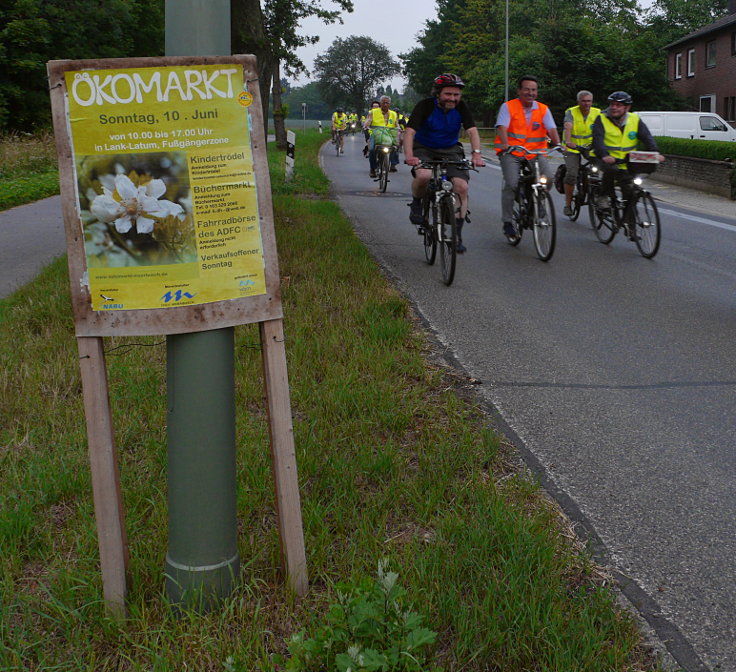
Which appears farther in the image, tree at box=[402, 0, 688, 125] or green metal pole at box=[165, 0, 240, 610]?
tree at box=[402, 0, 688, 125]

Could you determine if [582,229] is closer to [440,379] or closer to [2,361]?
[440,379]

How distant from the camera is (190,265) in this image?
8.87 ft

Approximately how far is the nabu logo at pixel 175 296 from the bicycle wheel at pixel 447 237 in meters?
6.27

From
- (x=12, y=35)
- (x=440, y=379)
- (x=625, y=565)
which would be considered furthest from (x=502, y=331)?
(x=12, y=35)

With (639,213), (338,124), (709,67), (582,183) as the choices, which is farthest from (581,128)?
(709,67)

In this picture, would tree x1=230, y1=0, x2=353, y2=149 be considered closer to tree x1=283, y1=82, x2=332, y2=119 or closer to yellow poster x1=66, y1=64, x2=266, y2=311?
yellow poster x1=66, y1=64, x2=266, y2=311

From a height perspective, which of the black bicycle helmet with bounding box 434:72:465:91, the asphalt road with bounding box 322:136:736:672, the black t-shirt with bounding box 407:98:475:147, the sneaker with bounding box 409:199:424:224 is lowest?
the asphalt road with bounding box 322:136:736:672

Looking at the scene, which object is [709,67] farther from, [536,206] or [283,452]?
[283,452]

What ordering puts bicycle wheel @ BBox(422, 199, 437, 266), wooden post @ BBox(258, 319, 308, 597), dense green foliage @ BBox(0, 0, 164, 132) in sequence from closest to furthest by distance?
1. wooden post @ BBox(258, 319, 308, 597)
2. bicycle wheel @ BBox(422, 199, 437, 266)
3. dense green foliage @ BBox(0, 0, 164, 132)

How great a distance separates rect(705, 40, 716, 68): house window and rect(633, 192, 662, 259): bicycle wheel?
1653 inches

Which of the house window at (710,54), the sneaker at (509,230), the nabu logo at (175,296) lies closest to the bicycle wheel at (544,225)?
the sneaker at (509,230)

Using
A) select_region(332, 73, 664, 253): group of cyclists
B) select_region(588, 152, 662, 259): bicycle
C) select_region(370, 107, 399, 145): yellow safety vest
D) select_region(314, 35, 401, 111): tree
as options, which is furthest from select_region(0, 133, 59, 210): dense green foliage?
select_region(314, 35, 401, 111): tree

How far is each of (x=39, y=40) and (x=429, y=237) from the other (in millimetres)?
28619

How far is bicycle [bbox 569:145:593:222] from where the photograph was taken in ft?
40.4
